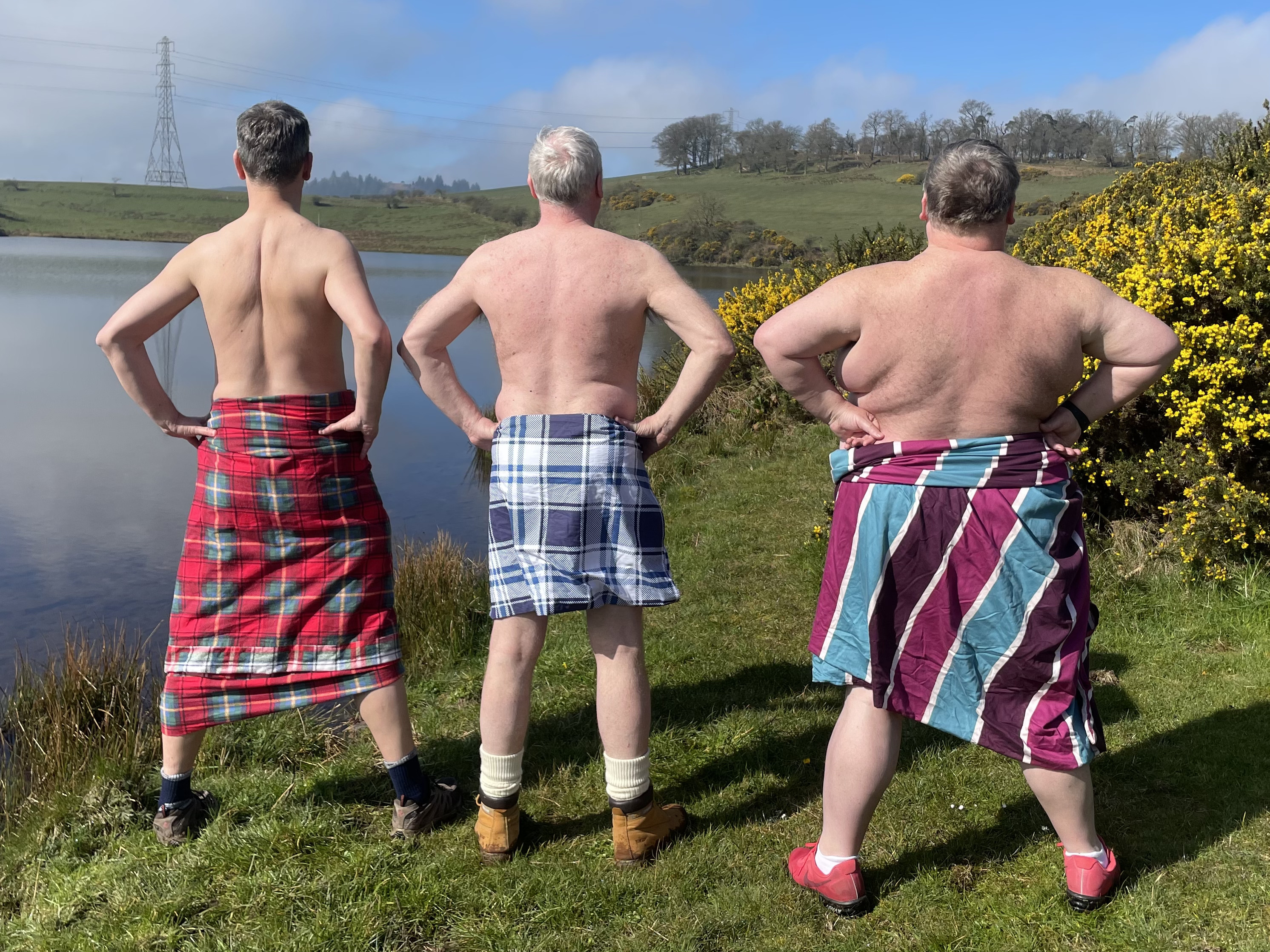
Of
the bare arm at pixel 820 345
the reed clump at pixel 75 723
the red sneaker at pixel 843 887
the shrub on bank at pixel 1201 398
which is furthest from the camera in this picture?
the shrub on bank at pixel 1201 398

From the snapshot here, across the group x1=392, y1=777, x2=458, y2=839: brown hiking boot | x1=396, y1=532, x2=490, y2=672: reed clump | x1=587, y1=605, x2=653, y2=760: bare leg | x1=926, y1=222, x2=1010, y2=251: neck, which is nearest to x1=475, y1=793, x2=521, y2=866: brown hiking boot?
x1=392, y1=777, x2=458, y2=839: brown hiking boot

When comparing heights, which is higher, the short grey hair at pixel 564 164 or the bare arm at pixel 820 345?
the short grey hair at pixel 564 164

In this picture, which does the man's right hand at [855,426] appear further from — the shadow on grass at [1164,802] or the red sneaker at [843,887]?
the shadow on grass at [1164,802]

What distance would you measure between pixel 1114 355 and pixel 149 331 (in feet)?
9.67

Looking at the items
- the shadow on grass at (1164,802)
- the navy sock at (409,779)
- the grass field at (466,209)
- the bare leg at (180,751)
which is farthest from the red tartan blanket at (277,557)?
the grass field at (466,209)

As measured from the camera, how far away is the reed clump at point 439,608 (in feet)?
17.6

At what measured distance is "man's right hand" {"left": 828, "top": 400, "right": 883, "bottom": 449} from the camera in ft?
8.30

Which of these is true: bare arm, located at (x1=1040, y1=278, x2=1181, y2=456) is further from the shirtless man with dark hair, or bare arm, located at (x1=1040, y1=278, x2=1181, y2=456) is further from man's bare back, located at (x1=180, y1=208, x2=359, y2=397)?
man's bare back, located at (x1=180, y1=208, x2=359, y2=397)

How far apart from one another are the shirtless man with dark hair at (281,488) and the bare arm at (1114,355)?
6.69 ft

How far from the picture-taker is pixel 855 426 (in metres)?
2.55

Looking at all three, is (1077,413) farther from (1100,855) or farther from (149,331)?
(149,331)

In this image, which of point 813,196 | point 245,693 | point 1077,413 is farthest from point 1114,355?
point 813,196

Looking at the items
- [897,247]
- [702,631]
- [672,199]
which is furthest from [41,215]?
[702,631]

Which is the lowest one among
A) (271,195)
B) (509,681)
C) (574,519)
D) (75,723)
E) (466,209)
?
(75,723)
